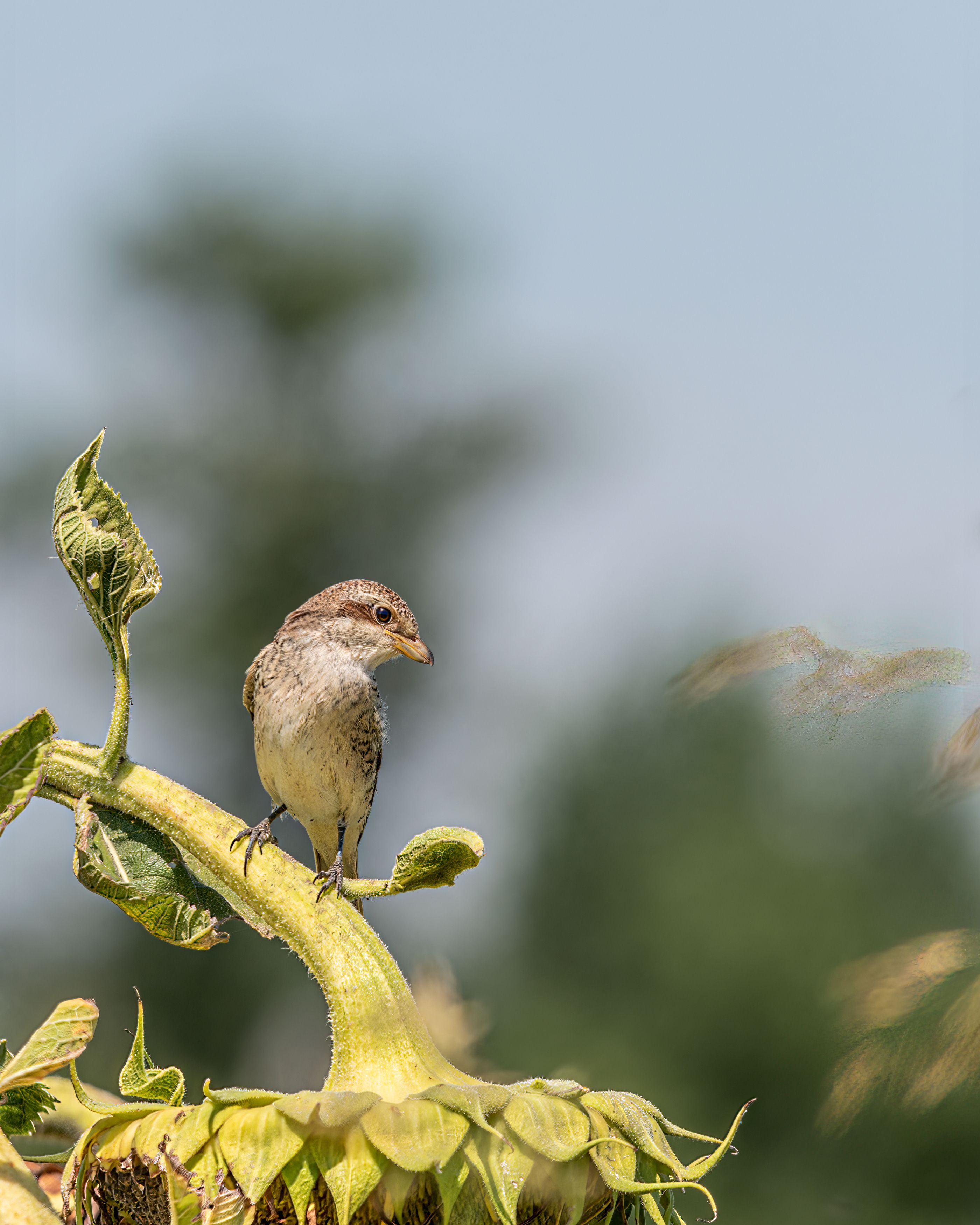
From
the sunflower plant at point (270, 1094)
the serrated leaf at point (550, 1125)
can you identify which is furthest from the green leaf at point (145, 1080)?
the serrated leaf at point (550, 1125)

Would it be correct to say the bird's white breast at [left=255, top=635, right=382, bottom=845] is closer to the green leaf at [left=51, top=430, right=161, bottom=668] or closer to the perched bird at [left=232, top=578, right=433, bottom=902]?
the perched bird at [left=232, top=578, right=433, bottom=902]

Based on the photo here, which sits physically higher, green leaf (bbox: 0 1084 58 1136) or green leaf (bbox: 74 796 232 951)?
green leaf (bbox: 74 796 232 951)

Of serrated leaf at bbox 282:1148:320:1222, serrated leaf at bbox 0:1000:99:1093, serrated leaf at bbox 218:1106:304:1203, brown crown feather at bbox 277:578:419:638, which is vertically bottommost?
serrated leaf at bbox 282:1148:320:1222

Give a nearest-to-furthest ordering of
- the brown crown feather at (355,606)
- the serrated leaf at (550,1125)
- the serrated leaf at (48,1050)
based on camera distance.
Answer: the serrated leaf at (48,1050), the serrated leaf at (550,1125), the brown crown feather at (355,606)

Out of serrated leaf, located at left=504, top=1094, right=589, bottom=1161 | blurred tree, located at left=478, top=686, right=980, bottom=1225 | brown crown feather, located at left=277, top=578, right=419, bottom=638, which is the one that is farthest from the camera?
blurred tree, located at left=478, top=686, right=980, bottom=1225

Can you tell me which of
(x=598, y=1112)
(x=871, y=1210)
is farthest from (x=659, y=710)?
(x=598, y=1112)

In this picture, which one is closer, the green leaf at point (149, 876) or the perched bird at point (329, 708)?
the green leaf at point (149, 876)

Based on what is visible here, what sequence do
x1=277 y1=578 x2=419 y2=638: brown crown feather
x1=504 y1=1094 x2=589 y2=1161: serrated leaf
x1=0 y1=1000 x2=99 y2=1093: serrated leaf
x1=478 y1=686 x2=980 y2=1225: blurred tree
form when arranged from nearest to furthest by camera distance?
x1=0 y1=1000 x2=99 y2=1093: serrated leaf → x1=504 y1=1094 x2=589 y2=1161: serrated leaf → x1=277 y1=578 x2=419 y2=638: brown crown feather → x1=478 y1=686 x2=980 y2=1225: blurred tree

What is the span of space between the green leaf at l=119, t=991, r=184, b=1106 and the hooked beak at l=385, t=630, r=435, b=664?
46.7 inches

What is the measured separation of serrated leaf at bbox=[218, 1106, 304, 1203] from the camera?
2.37 feet

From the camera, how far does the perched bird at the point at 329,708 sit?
1977 millimetres

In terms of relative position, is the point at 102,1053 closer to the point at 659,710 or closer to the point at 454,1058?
the point at 659,710

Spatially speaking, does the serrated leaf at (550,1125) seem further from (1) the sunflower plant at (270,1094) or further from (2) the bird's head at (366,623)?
(2) the bird's head at (366,623)

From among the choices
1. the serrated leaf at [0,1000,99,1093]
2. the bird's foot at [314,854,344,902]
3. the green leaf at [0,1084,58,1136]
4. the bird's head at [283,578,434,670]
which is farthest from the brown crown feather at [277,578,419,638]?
the serrated leaf at [0,1000,99,1093]
